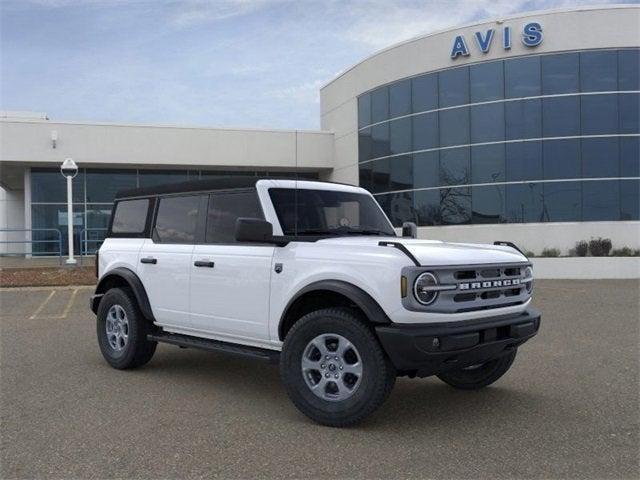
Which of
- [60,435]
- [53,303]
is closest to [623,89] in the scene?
[53,303]

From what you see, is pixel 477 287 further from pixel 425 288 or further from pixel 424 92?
pixel 424 92

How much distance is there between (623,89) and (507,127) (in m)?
3.97

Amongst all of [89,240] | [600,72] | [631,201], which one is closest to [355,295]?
[631,201]

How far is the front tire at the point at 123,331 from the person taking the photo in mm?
6527

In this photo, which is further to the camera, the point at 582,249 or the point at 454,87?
the point at 454,87

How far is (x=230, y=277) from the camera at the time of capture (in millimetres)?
5566

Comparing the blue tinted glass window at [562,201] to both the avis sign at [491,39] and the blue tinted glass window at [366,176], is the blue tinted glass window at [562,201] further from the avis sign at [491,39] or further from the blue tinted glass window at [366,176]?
the blue tinted glass window at [366,176]

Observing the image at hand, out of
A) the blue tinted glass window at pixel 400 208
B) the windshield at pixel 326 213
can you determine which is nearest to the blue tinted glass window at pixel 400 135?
the blue tinted glass window at pixel 400 208

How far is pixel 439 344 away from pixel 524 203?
63.0 feet

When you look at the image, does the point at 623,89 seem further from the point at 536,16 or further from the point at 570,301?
the point at 570,301

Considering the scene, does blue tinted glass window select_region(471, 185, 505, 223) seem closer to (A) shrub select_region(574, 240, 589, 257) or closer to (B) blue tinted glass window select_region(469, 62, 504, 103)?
(A) shrub select_region(574, 240, 589, 257)

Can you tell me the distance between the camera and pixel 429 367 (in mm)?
4473

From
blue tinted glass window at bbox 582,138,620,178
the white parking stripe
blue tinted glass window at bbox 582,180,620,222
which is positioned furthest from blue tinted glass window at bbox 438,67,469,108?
the white parking stripe

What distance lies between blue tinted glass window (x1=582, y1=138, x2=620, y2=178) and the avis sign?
401 centimetres
